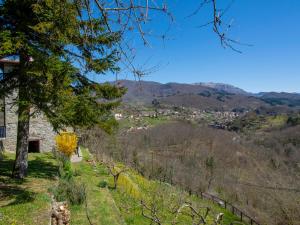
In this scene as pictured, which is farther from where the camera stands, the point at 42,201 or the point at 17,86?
the point at 17,86

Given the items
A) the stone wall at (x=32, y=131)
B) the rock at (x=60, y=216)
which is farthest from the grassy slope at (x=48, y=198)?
the stone wall at (x=32, y=131)

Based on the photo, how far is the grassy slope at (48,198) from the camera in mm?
9300

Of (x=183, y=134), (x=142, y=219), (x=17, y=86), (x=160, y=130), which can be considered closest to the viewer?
(x=17, y=86)

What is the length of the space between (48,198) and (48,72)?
14.4ft

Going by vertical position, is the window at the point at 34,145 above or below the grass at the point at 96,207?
above

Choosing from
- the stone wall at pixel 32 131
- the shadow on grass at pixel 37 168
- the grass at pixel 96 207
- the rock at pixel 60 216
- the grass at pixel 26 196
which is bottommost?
the grass at pixel 96 207

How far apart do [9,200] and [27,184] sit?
221cm

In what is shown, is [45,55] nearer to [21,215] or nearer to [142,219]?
[21,215]

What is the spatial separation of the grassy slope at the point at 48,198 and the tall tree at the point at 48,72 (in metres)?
1.31

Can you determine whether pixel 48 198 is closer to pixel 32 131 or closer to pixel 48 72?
pixel 48 72

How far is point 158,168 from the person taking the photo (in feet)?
131

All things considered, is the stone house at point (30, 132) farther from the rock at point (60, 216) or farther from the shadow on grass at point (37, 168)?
the rock at point (60, 216)

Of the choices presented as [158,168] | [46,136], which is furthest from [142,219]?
[158,168]

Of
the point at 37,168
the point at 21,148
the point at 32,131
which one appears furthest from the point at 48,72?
the point at 32,131
